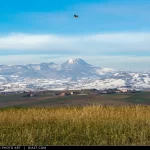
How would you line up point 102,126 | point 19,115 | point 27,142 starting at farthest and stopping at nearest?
1. point 19,115
2. point 102,126
3. point 27,142

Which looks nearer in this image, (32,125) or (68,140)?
(68,140)

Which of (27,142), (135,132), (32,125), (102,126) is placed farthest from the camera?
(32,125)

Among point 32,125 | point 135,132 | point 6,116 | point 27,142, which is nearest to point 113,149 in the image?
point 27,142

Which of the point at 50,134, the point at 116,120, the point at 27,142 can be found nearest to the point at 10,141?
the point at 27,142

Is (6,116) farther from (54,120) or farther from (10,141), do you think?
(10,141)

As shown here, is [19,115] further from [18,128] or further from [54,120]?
[18,128]

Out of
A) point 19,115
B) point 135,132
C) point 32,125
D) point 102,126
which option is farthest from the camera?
point 19,115
